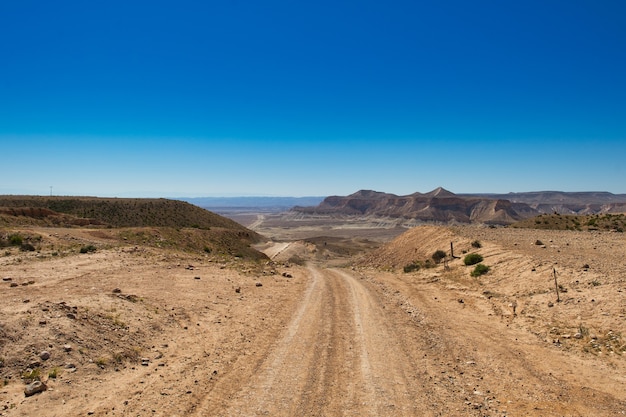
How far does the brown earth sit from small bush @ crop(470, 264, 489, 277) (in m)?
0.37

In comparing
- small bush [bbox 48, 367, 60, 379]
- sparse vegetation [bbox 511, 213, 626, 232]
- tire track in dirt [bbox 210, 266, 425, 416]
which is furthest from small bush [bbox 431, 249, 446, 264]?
small bush [bbox 48, 367, 60, 379]

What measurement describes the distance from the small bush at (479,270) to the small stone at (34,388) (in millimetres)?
21957

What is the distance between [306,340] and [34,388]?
24.6 ft

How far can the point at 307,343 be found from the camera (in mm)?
12945

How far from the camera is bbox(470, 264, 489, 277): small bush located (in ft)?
78.2

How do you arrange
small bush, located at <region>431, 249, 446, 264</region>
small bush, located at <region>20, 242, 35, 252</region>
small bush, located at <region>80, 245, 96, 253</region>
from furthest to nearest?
small bush, located at <region>431, 249, 446, 264</region>, small bush, located at <region>80, 245, 96, 253</region>, small bush, located at <region>20, 242, 35, 252</region>

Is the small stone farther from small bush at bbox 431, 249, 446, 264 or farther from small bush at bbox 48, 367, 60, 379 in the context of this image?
small bush at bbox 431, 249, 446, 264

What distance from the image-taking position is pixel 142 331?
12672 mm

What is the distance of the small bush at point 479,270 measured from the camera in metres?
23.8

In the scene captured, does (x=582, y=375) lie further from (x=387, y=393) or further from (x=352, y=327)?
(x=352, y=327)

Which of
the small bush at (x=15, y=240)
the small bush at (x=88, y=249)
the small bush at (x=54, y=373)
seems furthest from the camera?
the small bush at (x=15, y=240)

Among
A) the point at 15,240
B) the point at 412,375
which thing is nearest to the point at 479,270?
the point at 412,375

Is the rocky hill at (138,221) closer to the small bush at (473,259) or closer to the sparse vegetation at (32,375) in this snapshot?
the sparse vegetation at (32,375)

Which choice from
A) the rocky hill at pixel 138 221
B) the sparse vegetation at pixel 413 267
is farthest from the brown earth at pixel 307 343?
the rocky hill at pixel 138 221
